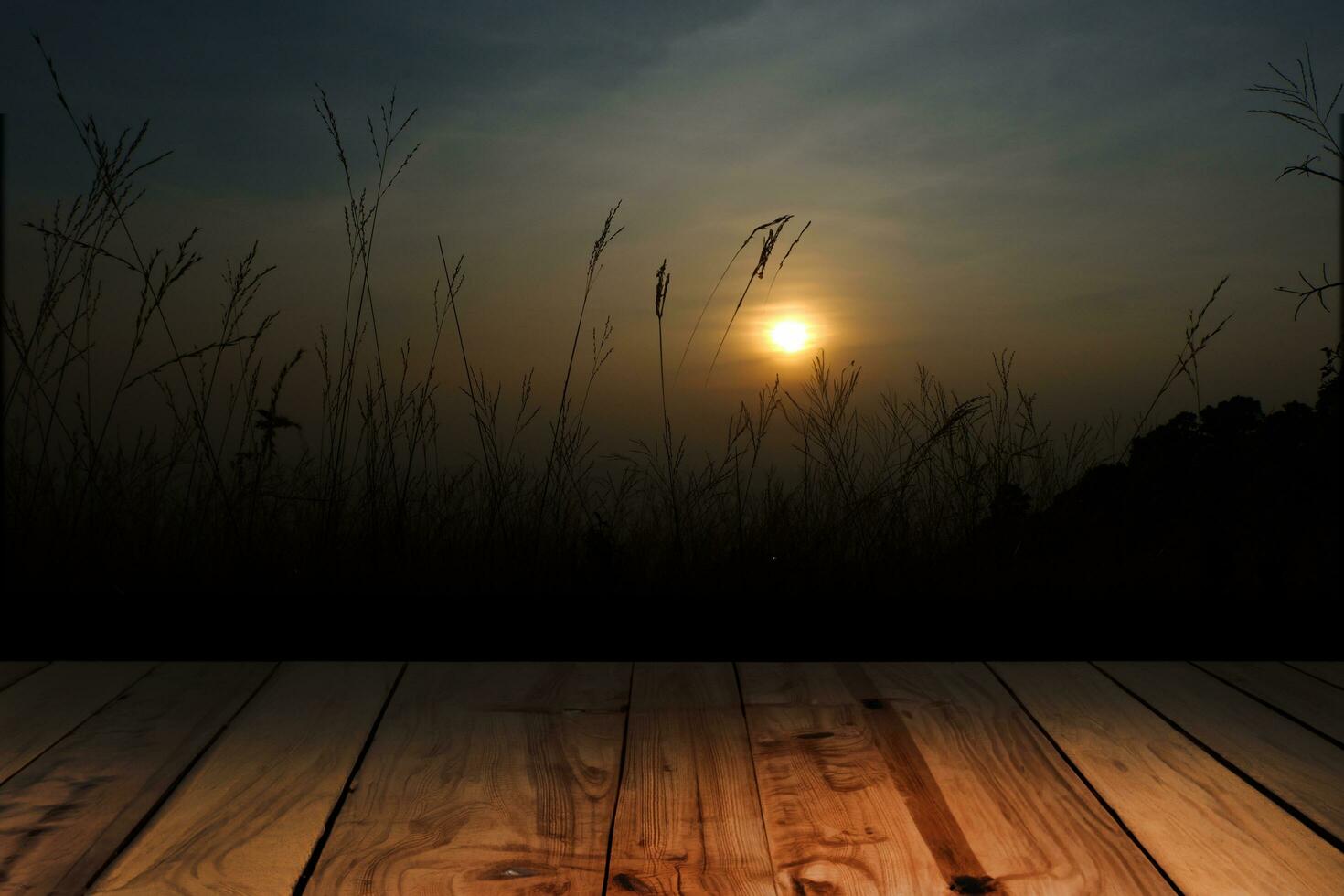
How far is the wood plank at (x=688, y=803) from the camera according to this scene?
1.04 metres

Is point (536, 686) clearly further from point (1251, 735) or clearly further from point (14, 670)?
point (1251, 735)

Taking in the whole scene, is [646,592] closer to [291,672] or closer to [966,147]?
[291,672]

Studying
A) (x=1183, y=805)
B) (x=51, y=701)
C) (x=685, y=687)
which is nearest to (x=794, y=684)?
(x=685, y=687)

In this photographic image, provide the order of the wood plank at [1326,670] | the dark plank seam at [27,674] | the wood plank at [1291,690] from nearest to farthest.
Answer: the wood plank at [1291,690] < the dark plank seam at [27,674] < the wood plank at [1326,670]

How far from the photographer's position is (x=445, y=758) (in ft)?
4.47

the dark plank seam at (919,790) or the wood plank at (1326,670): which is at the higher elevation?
the wood plank at (1326,670)

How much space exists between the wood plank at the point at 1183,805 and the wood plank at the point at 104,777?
1.16 meters

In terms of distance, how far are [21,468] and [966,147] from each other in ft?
7.25

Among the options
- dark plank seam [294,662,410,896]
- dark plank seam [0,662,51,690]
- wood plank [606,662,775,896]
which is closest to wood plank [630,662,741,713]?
wood plank [606,662,775,896]

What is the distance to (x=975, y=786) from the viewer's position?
1.28 m

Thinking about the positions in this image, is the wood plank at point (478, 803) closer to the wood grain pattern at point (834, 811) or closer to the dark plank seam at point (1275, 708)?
the wood grain pattern at point (834, 811)

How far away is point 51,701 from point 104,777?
424 millimetres

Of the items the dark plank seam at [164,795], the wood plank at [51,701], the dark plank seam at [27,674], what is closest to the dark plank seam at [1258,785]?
the dark plank seam at [164,795]

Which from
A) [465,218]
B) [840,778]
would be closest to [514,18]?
[465,218]
